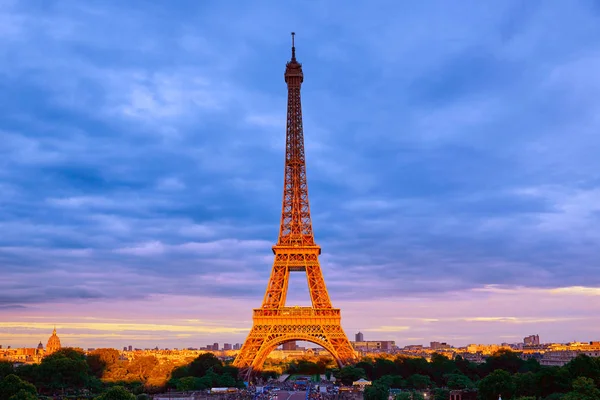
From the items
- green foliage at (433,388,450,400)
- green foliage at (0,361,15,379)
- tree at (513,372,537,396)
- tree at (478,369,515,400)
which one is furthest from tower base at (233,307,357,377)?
green foliage at (0,361,15,379)

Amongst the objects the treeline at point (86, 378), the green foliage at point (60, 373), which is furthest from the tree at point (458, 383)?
the green foliage at point (60, 373)

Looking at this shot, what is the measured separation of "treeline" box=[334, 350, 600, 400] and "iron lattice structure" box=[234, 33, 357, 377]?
6.44 meters

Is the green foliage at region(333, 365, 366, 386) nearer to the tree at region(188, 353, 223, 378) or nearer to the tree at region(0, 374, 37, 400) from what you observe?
the tree at region(188, 353, 223, 378)

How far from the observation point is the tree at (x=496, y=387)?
56.4 metres

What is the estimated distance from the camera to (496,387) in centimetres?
5644

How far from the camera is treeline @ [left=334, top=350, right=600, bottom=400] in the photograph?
53844 millimetres

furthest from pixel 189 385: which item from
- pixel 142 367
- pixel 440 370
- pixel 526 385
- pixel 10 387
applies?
pixel 526 385

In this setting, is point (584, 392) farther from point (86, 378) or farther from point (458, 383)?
point (86, 378)

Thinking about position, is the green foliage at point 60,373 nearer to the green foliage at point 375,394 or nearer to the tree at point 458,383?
the green foliage at point 375,394

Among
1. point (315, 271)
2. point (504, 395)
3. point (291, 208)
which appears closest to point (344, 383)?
point (315, 271)

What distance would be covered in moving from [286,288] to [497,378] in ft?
108

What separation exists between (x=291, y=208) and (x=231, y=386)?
24.7 m

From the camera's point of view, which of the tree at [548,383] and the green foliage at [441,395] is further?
the green foliage at [441,395]

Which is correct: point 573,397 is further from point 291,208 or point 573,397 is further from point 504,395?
point 291,208
